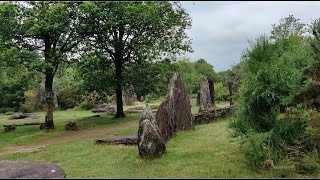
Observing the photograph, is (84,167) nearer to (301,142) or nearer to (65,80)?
(301,142)

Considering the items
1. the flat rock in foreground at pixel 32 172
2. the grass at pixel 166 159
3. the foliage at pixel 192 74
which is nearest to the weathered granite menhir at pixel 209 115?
the grass at pixel 166 159

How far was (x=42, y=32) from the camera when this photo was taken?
842 inches

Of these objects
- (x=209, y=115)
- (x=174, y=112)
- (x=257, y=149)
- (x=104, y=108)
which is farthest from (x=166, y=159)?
(x=104, y=108)

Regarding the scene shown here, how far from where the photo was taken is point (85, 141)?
17.5 m

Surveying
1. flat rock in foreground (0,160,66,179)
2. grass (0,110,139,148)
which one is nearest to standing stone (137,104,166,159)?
flat rock in foreground (0,160,66,179)

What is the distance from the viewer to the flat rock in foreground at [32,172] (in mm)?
9672

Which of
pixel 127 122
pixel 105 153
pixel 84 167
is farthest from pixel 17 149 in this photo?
pixel 127 122

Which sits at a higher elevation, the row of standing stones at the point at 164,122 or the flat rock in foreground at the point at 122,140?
the row of standing stones at the point at 164,122

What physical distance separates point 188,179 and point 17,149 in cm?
1077

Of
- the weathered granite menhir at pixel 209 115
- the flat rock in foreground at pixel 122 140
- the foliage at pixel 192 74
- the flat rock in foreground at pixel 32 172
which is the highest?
the foliage at pixel 192 74

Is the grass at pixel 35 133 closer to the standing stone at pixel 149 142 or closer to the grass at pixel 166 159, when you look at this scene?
the grass at pixel 166 159

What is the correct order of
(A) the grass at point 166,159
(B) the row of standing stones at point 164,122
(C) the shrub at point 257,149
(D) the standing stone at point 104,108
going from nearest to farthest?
(C) the shrub at point 257,149
(A) the grass at point 166,159
(B) the row of standing stones at point 164,122
(D) the standing stone at point 104,108

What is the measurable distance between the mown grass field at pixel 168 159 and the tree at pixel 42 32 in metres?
6.17

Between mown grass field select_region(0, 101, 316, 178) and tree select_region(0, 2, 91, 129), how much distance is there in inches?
243
